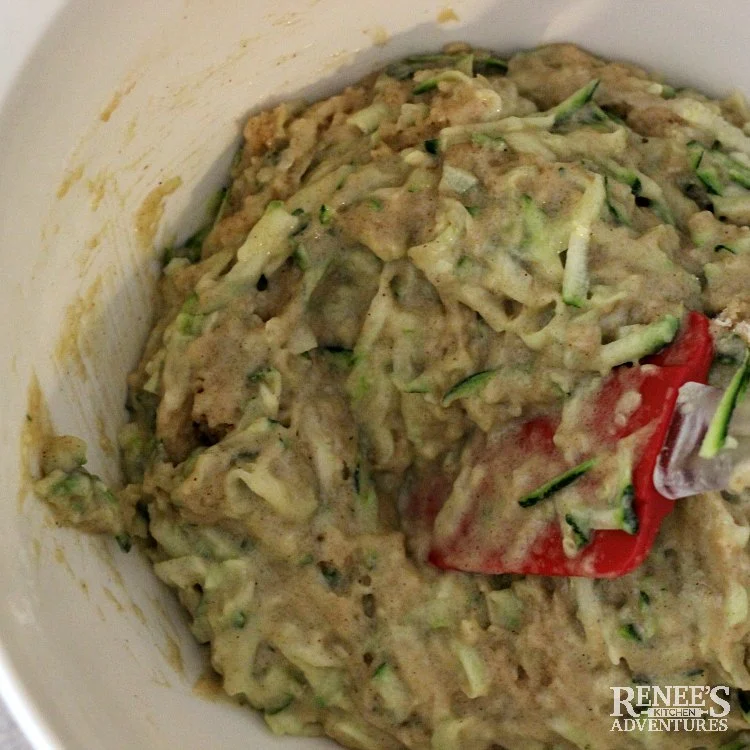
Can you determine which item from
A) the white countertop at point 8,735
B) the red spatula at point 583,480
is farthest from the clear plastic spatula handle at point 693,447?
the white countertop at point 8,735

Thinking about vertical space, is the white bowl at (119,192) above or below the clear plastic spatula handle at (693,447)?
above

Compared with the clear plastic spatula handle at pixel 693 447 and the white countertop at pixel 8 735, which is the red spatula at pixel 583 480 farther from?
the white countertop at pixel 8 735

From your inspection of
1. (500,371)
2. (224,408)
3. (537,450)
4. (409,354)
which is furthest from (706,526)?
(224,408)

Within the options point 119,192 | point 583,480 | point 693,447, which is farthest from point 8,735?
point 693,447

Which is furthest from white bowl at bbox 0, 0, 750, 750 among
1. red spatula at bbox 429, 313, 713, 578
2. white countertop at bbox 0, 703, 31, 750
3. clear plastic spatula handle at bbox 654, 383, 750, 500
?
clear plastic spatula handle at bbox 654, 383, 750, 500

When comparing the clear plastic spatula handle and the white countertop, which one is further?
the white countertop

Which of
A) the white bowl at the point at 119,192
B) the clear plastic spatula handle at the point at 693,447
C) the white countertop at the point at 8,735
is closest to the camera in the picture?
the white bowl at the point at 119,192

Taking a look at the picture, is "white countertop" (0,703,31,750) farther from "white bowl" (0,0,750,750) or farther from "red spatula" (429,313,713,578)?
"red spatula" (429,313,713,578)
